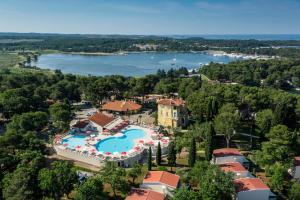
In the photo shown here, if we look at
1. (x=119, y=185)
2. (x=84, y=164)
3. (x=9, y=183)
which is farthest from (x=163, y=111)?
(x=9, y=183)

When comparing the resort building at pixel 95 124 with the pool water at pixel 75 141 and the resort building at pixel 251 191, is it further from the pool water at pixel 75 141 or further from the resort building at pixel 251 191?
the resort building at pixel 251 191

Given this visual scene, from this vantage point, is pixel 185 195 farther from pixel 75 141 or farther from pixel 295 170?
pixel 75 141

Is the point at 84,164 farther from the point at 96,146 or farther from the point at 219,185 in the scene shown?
the point at 219,185

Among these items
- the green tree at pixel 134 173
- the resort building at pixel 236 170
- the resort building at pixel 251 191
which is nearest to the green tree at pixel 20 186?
the green tree at pixel 134 173

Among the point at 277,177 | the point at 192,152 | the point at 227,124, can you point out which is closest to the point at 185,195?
the point at 192,152

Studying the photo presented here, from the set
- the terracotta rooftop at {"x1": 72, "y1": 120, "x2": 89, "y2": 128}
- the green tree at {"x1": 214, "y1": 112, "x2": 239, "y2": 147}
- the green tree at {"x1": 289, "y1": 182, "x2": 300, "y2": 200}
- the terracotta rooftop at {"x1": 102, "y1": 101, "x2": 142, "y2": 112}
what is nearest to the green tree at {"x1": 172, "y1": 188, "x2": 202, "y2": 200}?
the green tree at {"x1": 289, "y1": 182, "x2": 300, "y2": 200}

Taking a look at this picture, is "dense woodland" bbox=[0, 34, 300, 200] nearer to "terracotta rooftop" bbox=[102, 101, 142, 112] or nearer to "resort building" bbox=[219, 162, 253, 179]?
"resort building" bbox=[219, 162, 253, 179]
